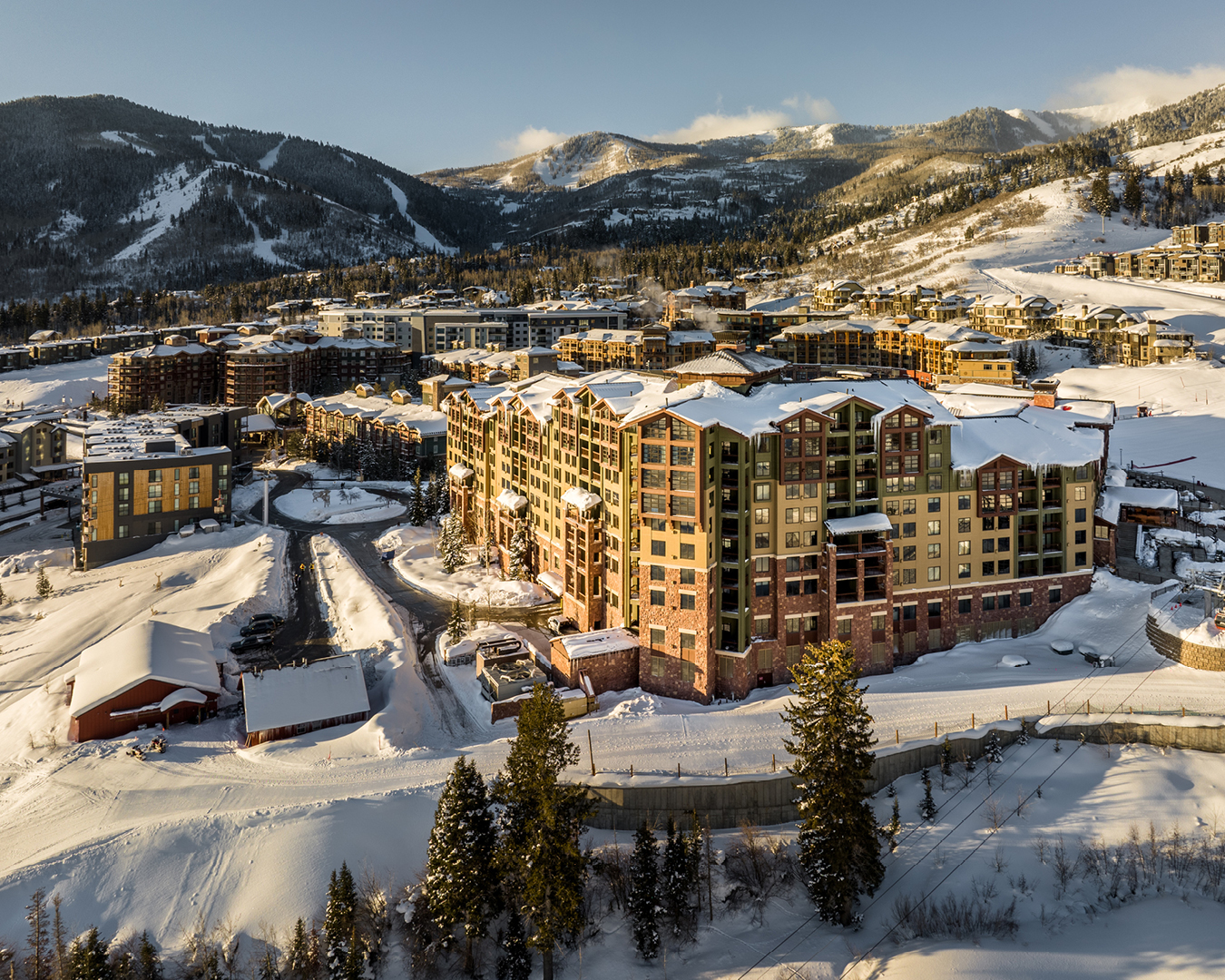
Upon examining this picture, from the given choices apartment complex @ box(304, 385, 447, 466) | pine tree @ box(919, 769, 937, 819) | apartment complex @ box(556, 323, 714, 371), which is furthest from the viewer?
apartment complex @ box(556, 323, 714, 371)

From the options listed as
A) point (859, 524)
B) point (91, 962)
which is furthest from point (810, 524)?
point (91, 962)

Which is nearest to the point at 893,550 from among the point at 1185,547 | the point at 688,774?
the point at 688,774

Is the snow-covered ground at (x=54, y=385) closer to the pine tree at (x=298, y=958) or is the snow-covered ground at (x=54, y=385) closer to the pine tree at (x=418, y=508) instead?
the pine tree at (x=418, y=508)

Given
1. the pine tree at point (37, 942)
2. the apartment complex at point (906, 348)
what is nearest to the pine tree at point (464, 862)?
the pine tree at point (37, 942)

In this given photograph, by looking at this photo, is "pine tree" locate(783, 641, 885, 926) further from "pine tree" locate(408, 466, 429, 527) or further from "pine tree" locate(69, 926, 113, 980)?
"pine tree" locate(408, 466, 429, 527)

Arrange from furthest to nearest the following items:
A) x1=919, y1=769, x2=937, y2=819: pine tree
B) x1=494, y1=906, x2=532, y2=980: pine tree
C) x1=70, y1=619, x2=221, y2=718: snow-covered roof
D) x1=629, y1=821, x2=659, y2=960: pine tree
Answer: x1=70, y1=619, x2=221, y2=718: snow-covered roof < x1=919, y1=769, x2=937, y2=819: pine tree < x1=629, y1=821, x2=659, y2=960: pine tree < x1=494, y1=906, x2=532, y2=980: pine tree

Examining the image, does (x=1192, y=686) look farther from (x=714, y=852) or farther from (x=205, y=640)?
(x=205, y=640)

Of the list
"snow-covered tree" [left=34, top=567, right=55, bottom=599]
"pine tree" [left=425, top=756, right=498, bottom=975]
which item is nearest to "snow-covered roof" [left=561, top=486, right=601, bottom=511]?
"pine tree" [left=425, top=756, right=498, bottom=975]
